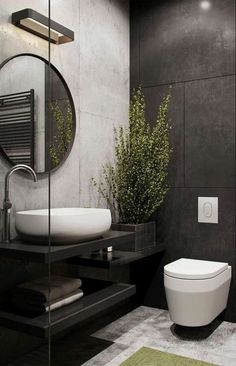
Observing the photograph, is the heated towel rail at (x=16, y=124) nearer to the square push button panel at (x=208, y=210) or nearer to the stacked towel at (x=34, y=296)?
the stacked towel at (x=34, y=296)

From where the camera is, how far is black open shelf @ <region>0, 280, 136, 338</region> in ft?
3.57

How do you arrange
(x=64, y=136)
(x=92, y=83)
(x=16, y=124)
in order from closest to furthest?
1. (x=16, y=124)
2. (x=64, y=136)
3. (x=92, y=83)

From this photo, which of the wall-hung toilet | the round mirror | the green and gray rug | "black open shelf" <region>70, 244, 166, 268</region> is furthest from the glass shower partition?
the wall-hung toilet

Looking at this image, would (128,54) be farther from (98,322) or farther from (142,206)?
(98,322)

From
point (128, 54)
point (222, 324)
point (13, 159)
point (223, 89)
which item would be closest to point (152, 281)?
point (222, 324)

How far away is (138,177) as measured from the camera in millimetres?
2934

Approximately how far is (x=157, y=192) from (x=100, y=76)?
101cm

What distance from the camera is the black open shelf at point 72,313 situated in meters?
1.09

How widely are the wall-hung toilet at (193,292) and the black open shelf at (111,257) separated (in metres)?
0.30

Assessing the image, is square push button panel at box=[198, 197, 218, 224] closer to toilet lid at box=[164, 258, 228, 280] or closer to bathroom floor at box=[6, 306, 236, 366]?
toilet lid at box=[164, 258, 228, 280]

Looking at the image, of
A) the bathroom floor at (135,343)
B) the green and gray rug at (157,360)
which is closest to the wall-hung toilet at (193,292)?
the bathroom floor at (135,343)

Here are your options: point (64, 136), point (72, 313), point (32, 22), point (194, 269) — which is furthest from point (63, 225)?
point (194, 269)

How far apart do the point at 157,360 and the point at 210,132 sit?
5.54 ft

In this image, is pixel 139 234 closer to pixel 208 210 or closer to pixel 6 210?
pixel 208 210
